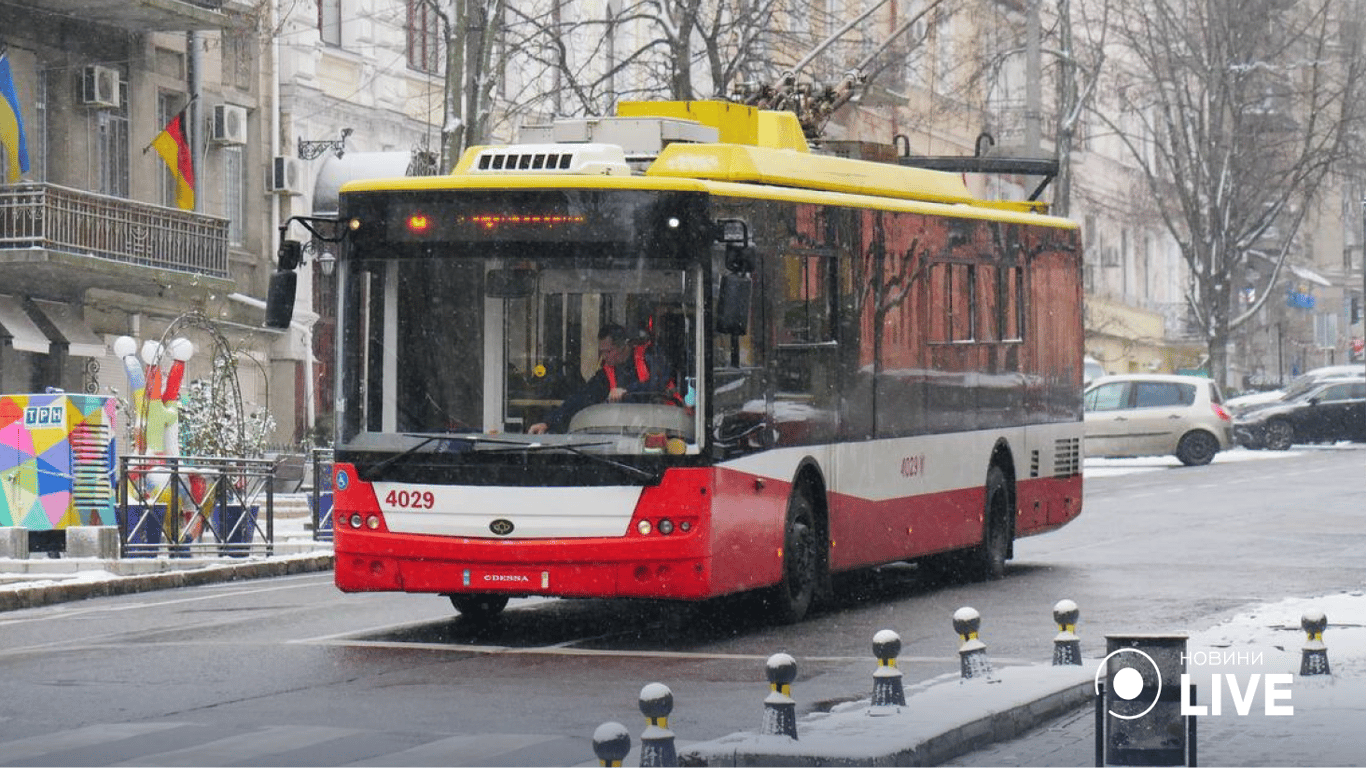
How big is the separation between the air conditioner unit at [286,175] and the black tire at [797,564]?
25.9 metres

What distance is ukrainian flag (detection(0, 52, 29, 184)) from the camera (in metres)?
34.0

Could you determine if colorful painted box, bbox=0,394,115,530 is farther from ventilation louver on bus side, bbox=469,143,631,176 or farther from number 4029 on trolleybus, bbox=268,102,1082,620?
ventilation louver on bus side, bbox=469,143,631,176

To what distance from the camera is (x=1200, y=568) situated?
2188 centimetres

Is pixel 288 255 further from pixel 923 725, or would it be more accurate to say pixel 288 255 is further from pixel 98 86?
pixel 98 86

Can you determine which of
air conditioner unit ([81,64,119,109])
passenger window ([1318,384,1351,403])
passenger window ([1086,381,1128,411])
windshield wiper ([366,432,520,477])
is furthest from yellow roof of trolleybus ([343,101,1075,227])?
passenger window ([1318,384,1351,403])

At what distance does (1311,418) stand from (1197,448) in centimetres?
1081

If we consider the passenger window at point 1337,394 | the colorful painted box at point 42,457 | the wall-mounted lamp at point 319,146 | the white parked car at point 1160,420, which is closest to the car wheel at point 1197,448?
the white parked car at point 1160,420

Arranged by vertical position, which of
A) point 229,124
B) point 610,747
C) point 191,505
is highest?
point 229,124

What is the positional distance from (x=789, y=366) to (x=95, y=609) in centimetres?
595

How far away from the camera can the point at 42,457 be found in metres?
23.6

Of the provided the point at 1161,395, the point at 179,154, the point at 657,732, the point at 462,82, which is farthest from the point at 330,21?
the point at 657,732

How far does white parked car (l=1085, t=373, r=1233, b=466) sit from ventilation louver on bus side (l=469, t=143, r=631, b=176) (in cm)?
3078

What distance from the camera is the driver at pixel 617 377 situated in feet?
51.4

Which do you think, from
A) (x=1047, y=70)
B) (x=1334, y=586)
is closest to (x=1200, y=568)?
(x=1334, y=586)
